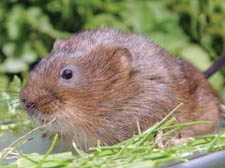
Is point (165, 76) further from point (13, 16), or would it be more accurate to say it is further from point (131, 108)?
point (13, 16)

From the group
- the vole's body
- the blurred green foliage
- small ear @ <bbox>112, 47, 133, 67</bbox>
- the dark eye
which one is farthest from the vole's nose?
the blurred green foliage

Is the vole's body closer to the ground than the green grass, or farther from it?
farther from it

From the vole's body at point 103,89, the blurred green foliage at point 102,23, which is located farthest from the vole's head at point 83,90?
the blurred green foliage at point 102,23

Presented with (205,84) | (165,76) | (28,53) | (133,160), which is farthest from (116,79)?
(28,53)

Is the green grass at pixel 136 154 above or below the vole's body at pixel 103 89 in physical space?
below

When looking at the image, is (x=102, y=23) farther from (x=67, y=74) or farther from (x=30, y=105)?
(x=30, y=105)

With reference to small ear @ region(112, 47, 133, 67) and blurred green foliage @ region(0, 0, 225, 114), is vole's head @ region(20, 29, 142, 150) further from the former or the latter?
blurred green foliage @ region(0, 0, 225, 114)

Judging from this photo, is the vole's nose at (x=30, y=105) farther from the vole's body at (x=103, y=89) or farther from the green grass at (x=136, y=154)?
the green grass at (x=136, y=154)
